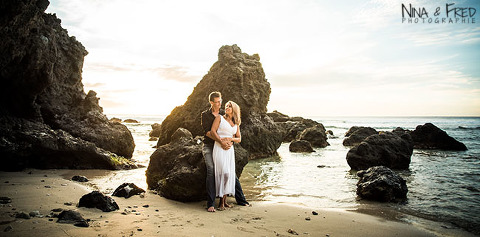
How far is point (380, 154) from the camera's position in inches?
532

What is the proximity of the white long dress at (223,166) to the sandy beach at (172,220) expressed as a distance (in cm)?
51

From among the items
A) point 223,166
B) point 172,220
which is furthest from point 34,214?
point 223,166

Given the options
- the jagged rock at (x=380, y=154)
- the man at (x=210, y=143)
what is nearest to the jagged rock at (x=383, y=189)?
the man at (x=210, y=143)

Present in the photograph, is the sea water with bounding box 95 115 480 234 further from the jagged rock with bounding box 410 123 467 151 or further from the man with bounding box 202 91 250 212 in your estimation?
the jagged rock with bounding box 410 123 467 151

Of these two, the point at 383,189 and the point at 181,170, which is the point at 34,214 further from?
the point at 383,189

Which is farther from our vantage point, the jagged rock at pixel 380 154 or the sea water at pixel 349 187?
the jagged rock at pixel 380 154

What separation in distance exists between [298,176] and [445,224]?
238 inches

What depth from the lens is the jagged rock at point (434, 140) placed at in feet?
72.4

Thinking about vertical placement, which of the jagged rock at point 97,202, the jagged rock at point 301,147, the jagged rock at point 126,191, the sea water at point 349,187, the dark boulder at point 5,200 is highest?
the dark boulder at point 5,200

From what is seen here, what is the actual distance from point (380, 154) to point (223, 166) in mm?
10165

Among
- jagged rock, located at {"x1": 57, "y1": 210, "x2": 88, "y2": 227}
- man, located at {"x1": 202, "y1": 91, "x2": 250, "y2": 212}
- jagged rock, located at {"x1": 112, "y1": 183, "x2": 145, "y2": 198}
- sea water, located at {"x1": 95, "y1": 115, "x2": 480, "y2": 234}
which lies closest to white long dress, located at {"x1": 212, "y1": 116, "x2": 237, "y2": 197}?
man, located at {"x1": 202, "y1": 91, "x2": 250, "y2": 212}

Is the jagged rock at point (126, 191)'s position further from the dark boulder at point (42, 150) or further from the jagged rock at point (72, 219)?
the dark boulder at point (42, 150)

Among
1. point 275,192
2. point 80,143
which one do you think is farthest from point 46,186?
point 275,192

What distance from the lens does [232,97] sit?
1750 centimetres
